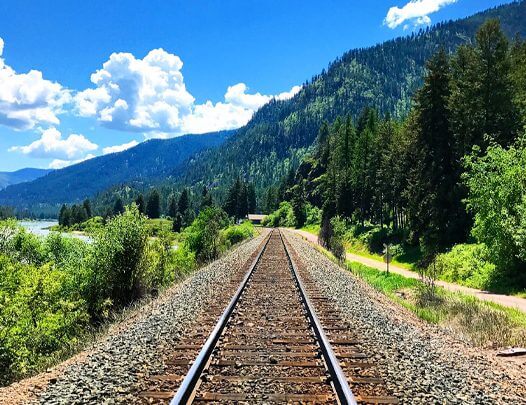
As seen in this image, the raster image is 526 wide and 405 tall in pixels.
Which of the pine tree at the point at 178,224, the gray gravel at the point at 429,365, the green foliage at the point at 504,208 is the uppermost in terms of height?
the green foliage at the point at 504,208

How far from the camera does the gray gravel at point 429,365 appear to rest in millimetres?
5852

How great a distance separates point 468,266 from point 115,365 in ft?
64.6

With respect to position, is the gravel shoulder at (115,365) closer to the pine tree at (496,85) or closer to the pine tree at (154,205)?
the pine tree at (496,85)

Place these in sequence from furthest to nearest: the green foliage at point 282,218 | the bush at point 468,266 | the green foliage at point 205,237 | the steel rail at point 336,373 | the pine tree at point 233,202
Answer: the pine tree at point 233,202
the green foliage at point 282,218
the green foliage at point 205,237
the bush at point 468,266
the steel rail at point 336,373

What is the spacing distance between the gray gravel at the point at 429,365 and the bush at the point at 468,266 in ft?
32.8

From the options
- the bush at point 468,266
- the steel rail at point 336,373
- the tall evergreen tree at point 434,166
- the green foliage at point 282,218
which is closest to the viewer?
the steel rail at point 336,373

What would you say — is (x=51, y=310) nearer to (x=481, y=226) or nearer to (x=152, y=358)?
(x=152, y=358)

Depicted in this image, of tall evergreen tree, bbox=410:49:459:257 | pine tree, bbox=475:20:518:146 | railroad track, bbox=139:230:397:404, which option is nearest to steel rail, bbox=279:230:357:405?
railroad track, bbox=139:230:397:404

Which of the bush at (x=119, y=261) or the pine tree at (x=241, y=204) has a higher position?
the pine tree at (x=241, y=204)

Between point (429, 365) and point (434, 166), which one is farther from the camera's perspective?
point (434, 166)

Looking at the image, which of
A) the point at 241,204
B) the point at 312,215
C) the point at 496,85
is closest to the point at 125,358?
the point at 496,85

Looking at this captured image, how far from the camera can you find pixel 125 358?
7.07m

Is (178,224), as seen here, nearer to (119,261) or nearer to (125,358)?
(119,261)

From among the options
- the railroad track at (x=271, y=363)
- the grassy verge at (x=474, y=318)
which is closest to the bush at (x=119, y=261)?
the railroad track at (x=271, y=363)
